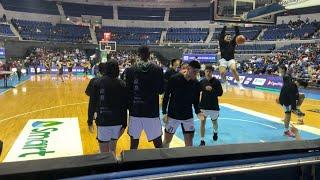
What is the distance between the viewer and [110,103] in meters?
5.66

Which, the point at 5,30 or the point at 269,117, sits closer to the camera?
the point at 269,117

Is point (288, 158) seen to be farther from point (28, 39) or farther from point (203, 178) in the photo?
point (28, 39)

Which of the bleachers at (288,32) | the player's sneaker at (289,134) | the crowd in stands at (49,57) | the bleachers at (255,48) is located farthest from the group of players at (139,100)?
the bleachers at (255,48)

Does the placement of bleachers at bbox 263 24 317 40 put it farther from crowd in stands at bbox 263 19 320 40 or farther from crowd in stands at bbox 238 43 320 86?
crowd in stands at bbox 238 43 320 86

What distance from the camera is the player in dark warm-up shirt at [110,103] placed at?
18.4 ft

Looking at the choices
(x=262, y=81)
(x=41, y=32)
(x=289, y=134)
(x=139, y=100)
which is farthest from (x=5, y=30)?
(x=139, y=100)

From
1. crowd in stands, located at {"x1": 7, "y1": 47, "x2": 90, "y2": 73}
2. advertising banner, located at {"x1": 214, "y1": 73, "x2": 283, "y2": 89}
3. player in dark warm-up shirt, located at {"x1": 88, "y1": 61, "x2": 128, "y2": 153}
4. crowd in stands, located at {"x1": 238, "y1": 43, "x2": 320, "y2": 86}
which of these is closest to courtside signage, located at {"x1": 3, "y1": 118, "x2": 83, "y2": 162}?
player in dark warm-up shirt, located at {"x1": 88, "y1": 61, "x2": 128, "y2": 153}

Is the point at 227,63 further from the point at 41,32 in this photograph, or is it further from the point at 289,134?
the point at 41,32

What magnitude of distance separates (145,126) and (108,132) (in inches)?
23.9

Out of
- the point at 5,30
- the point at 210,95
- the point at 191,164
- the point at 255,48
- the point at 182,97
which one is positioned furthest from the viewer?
the point at 5,30

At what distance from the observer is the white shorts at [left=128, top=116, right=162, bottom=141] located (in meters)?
5.91

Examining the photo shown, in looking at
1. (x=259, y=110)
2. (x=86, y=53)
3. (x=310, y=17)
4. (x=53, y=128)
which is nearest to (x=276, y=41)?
(x=310, y=17)

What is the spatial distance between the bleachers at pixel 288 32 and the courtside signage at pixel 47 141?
107ft

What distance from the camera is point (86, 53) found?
49500mm
